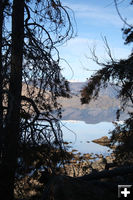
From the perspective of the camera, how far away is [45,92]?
6.38 meters

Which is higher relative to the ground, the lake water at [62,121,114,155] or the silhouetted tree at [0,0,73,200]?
the silhouetted tree at [0,0,73,200]

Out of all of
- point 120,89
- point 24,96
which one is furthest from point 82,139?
point 24,96

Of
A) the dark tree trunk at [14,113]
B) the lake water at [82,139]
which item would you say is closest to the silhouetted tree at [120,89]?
the lake water at [82,139]

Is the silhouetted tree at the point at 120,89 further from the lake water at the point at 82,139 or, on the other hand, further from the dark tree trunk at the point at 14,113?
the dark tree trunk at the point at 14,113

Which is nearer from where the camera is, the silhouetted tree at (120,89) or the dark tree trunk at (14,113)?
the dark tree trunk at (14,113)

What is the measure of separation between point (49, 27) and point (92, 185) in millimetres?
4984

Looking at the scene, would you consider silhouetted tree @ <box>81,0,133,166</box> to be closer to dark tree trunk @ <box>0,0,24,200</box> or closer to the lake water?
the lake water

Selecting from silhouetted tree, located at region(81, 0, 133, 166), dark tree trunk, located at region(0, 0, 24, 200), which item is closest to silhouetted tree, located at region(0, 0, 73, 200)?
dark tree trunk, located at region(0, 0, 24, 200)

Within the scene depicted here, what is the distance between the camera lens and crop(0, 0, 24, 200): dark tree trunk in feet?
18.6

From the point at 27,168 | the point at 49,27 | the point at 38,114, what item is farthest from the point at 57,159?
the point at 49,27

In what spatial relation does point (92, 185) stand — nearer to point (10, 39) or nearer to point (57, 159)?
point (57, 159)

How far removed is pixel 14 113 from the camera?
5.91 metres

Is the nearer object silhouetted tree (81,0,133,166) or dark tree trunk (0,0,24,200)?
dark tree trunk (0,0,24,200)

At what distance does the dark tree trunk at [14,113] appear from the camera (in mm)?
5680
